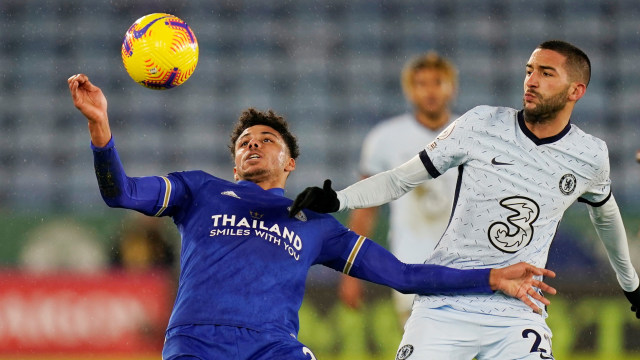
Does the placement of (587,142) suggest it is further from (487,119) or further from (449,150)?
(449,150)

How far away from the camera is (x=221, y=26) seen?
14.8m

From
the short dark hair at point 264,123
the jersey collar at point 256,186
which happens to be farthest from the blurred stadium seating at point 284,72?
the jersey collar at point 256,186

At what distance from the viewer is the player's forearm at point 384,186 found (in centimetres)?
453

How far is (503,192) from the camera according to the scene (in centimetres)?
455

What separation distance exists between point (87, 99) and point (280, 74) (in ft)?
34.3

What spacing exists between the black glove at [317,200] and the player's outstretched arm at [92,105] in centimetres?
90

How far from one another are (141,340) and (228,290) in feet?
16.2

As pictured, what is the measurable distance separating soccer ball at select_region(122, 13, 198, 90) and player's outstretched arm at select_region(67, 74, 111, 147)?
526 mm

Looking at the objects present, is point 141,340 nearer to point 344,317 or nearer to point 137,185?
point 344,317

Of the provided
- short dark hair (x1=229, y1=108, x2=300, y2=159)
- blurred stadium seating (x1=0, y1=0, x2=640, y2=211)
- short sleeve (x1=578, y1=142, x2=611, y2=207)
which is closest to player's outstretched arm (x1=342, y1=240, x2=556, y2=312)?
short sleeve (x1=578, y1=142, x2=611, y2=207)

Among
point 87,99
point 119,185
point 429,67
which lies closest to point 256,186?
point 119,185

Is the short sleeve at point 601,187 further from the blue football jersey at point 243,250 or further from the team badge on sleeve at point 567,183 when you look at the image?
the blue football jersey at point 243,250

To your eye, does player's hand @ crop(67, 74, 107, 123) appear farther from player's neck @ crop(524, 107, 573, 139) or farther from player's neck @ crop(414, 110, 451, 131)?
player's neck @ crop(414, 110, 451, 131)

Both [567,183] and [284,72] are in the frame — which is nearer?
[567,183]
